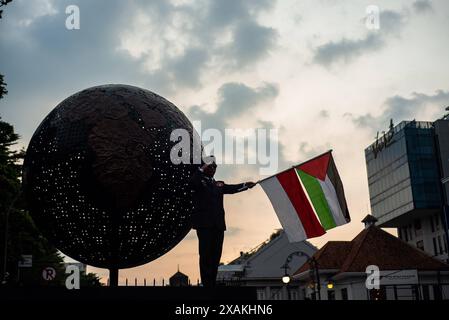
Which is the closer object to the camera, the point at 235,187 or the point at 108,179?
the point at 108,179

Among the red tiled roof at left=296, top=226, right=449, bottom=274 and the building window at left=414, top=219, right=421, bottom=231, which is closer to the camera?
the red tiled roof at left=296, top=226, right=449, bottom=274

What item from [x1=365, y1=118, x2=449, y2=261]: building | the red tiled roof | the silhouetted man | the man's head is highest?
[x1=365, y1=118, x2=449, y2=261]: building

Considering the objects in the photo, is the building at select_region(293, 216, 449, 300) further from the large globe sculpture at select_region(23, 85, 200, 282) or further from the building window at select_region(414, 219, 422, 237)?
the building window at select_region(414, 219, 422, 237)

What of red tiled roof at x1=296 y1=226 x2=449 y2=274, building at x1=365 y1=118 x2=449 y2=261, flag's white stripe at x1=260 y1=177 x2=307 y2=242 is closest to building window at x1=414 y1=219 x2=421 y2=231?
building at x1=365 y1=118 x2=449 y2=261

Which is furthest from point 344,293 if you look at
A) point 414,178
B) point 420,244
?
point 420,244

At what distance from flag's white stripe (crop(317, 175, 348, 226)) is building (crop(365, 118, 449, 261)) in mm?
48891

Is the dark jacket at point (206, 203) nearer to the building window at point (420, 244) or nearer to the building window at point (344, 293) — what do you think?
the building window at point (344, 293)

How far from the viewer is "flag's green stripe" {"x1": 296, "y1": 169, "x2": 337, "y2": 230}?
9359mm

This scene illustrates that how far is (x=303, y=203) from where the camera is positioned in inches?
370

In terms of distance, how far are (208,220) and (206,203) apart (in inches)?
9.6

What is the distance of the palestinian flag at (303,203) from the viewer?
→ 928 cm

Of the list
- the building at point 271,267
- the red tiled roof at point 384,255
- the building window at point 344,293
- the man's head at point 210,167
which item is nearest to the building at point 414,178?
the building at point 271,267

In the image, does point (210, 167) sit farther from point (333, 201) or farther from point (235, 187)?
point (333, 201)
